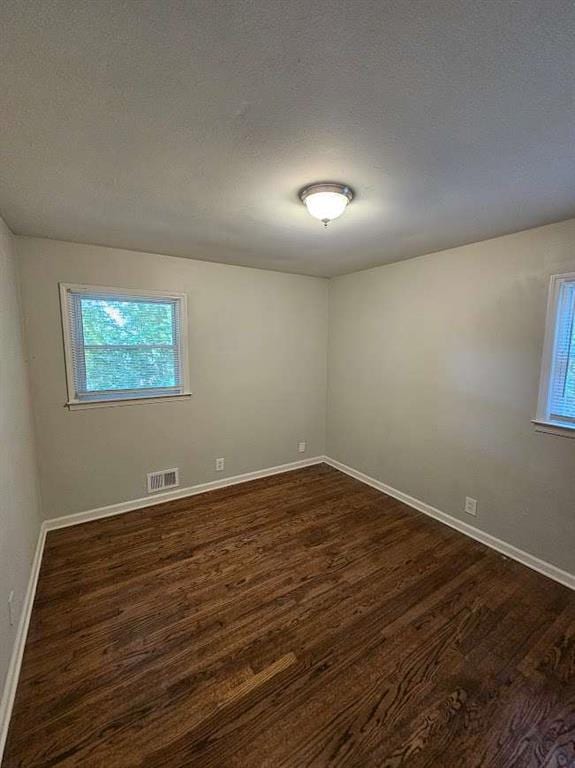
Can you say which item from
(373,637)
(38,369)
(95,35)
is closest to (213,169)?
(95,35)

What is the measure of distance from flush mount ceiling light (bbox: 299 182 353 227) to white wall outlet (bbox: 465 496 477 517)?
2491mm

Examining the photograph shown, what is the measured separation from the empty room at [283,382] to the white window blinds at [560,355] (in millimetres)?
17

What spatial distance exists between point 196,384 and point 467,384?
252 centimetres

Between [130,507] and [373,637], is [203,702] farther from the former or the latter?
[130,507]

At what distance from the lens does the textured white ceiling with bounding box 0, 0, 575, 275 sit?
0.84 m

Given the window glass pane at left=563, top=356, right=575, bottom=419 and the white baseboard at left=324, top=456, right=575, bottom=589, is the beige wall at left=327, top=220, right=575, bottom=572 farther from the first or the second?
the window glass pane at left=563, top=356, right=575, bottom=419

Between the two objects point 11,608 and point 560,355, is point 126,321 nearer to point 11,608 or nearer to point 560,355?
point 11,608

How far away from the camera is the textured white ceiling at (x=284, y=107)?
844mm

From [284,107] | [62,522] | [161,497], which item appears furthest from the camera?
[161,497]

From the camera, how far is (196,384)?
343cm

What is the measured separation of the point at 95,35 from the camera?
89 cm

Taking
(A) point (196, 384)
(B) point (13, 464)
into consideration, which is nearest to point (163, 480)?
(A) point (196, 384)

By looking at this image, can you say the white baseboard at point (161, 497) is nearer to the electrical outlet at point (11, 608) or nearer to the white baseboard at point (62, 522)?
the white baseboard at point (62, 522)

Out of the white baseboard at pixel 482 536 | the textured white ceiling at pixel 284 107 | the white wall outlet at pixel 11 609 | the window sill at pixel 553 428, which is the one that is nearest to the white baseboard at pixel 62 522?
the white wall outlet at pixel 11 609
